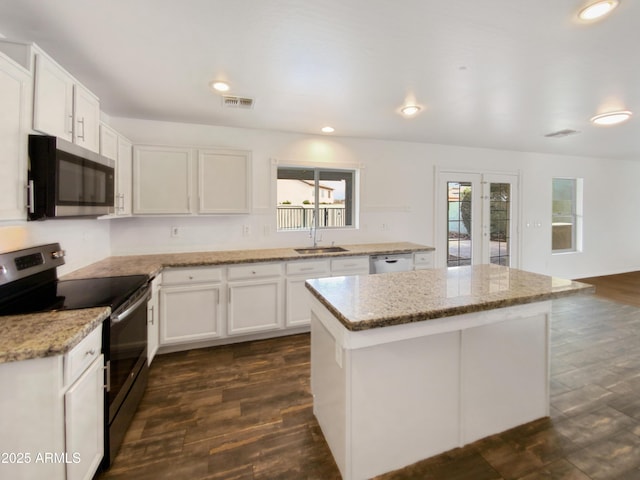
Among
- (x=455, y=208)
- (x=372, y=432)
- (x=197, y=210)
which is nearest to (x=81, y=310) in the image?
(x=372, y=432)

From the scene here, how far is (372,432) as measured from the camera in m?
1.49

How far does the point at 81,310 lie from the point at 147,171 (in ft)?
6.40

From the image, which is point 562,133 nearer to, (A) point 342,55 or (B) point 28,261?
(A) point 342,55

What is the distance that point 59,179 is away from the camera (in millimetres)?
1529

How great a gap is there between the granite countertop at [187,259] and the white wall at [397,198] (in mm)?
234

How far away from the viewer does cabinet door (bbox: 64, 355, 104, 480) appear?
1194 mm

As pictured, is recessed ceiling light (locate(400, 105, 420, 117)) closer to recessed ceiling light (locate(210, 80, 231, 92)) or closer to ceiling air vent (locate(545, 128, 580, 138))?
recessed ceiling light (locate(210, 80, 231, 92))

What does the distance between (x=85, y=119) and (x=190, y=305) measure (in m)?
1.75

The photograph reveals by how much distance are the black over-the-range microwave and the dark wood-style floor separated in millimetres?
1439

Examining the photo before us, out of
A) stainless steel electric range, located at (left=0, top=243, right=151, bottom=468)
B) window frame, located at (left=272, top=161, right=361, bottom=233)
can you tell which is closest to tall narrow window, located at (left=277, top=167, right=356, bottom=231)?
window frame, located at (left=272, top=161, right=361, bottom=233)

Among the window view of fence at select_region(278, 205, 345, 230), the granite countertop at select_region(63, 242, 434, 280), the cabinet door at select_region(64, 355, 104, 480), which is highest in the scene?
the window view of fence at select_region(278, 205, 345, 230)

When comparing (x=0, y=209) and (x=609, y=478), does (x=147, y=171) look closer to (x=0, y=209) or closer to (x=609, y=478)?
(x=0, y=209)

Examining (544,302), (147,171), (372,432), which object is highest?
(147,171)

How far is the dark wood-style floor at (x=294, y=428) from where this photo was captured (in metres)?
1.56
